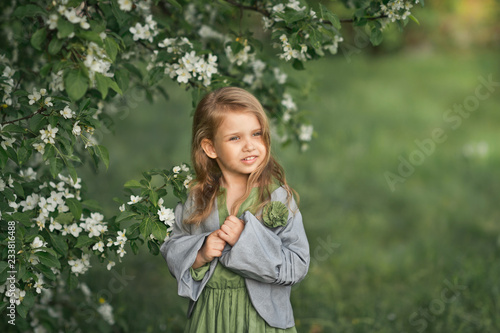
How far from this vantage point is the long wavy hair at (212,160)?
2.20m

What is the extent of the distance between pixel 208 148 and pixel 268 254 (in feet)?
1.69

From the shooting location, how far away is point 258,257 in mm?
2053

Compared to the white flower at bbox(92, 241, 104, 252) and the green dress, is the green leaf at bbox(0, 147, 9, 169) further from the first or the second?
the green dress

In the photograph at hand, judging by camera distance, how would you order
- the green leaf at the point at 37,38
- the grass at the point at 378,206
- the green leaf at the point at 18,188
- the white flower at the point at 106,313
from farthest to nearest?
the grass at the point at 378,206, the white flower at the point at 106,313, the green leaf at the point at 18,188, the green leaf at the point at 37,38

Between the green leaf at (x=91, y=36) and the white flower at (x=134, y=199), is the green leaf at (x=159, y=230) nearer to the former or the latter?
the white flower at (x=134, y=199)

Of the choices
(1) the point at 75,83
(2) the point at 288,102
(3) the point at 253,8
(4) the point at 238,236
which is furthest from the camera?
(2) the point at 288,102

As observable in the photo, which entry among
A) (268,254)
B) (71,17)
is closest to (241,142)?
(268,254)

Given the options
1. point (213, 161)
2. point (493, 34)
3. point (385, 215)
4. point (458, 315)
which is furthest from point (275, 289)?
point (493, 34)

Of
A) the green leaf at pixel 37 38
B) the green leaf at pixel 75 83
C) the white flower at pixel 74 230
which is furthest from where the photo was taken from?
the white flower at pixel 74 230

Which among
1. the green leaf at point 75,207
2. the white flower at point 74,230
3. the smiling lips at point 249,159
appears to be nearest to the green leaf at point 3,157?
the green leaf at point 75,207

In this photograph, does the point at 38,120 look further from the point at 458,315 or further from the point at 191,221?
the point at 458,315

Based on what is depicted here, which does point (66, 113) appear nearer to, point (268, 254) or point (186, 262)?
point (186, 262)

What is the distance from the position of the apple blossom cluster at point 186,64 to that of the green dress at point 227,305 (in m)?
0.66

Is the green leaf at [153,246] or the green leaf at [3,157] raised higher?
the green leaf at [3,157]
